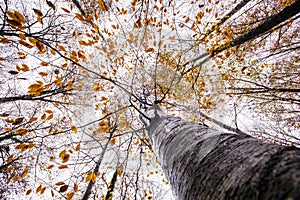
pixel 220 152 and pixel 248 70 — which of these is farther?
pixel 248 70

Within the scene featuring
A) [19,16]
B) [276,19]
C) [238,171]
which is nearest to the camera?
[238,171]

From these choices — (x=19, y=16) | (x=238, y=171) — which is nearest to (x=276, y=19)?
(x=238, y=171)

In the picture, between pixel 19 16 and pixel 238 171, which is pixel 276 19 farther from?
pixel 19 16

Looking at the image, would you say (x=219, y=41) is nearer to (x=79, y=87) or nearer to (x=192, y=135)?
(x=192, y=135)

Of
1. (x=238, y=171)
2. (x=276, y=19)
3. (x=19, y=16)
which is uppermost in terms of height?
(x=19, y=16)

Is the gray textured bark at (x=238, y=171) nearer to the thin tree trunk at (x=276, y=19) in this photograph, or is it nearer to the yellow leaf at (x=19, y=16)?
the yellow leaf at (x=19, y=16)

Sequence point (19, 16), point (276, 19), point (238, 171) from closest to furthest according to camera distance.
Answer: point (238, 171) → point (19, 16) → point (276, 19)

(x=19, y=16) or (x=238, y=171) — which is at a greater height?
(x=19, y=16)

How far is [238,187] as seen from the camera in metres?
0.42

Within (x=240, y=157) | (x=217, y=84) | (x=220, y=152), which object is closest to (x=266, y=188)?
(x=240, y=157)

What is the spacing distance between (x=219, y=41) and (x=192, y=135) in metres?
4.19

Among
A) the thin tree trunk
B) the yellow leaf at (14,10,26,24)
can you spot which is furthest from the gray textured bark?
the thin tree trunk

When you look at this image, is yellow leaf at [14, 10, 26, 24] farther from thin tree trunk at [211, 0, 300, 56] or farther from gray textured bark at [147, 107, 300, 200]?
thin tree trunk at [211, 0, 300, 56]

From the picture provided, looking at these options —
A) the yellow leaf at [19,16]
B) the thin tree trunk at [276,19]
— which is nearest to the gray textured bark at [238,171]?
the yellow leaf at [19,16]
